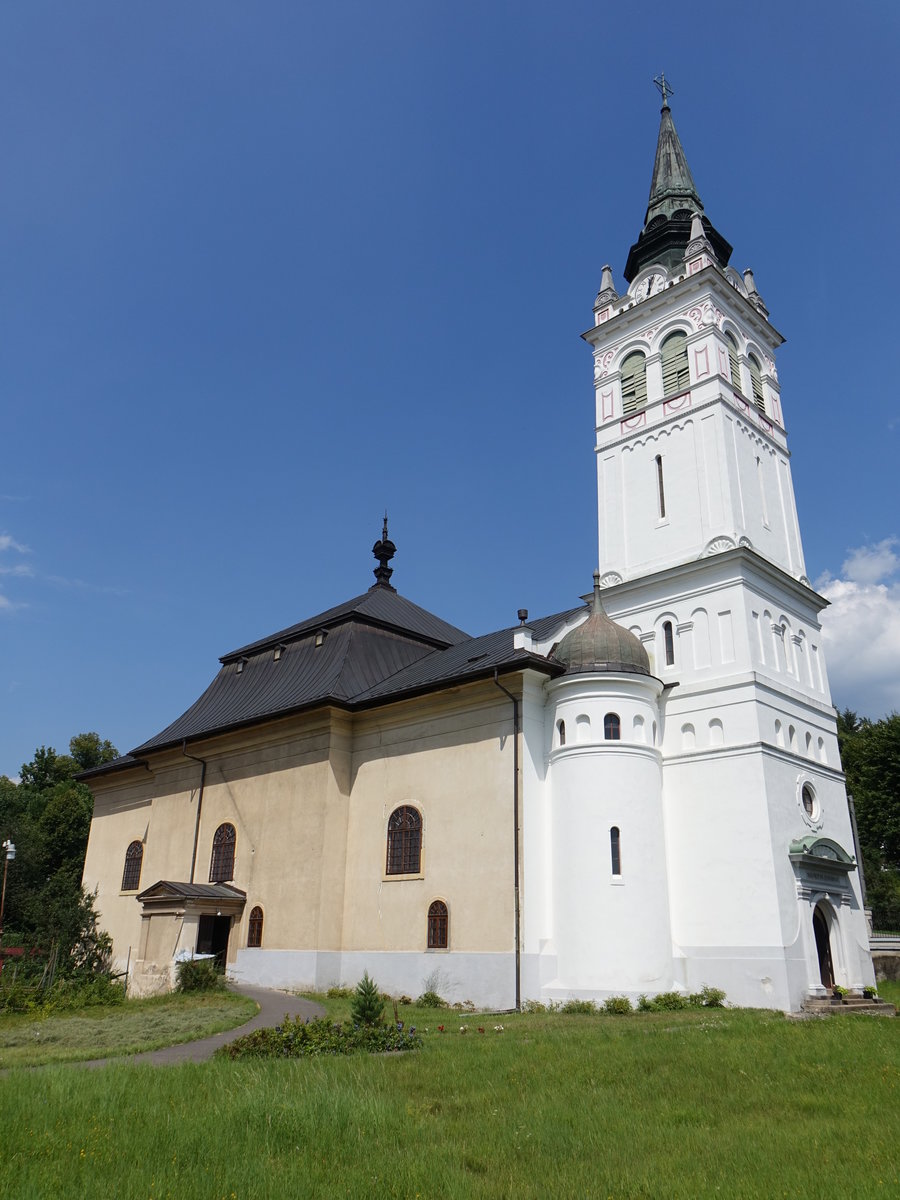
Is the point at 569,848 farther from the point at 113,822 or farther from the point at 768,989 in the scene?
the point at 113,822

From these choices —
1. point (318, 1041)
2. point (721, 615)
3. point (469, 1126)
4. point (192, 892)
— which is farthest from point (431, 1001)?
point (469, 1126)

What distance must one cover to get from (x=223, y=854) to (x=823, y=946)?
710 inches

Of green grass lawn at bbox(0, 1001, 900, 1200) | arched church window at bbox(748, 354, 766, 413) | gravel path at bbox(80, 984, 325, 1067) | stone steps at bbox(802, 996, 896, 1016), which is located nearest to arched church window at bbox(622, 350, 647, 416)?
arched church window at bbox(748, 354, 766, 413)

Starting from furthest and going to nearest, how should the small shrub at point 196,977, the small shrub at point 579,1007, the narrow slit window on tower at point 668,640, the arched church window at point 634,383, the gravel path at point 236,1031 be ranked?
the arched church window at point 634,383, the narrow slit window on tower at point 668,640, the small shrub at point 196,977, the small shrub at point 579,1007, the gravel path at point 236,1031

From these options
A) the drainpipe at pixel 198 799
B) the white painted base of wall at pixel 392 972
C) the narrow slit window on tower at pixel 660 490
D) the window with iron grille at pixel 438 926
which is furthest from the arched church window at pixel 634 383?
the drainpipe at pixel 198 799

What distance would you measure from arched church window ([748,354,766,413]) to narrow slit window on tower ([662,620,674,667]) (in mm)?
9084

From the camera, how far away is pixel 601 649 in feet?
77.7

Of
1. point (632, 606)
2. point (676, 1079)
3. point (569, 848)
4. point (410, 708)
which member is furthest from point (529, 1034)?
point (632, 606)

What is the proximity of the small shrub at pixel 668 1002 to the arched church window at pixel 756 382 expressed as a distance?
18.6m

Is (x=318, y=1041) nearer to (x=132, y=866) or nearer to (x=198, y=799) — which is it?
(x=198, y=799)

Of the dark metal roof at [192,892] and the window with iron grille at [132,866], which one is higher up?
the window with iron grille at [132,866]

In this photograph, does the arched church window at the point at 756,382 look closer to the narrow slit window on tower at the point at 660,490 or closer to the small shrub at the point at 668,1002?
the narrow slit window on tower at the point at 660,490

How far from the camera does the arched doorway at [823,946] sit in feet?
75.5

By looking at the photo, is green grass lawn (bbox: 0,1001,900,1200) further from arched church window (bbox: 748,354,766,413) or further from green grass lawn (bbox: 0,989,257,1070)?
arched church window (bbox: 748,354,766,413)
